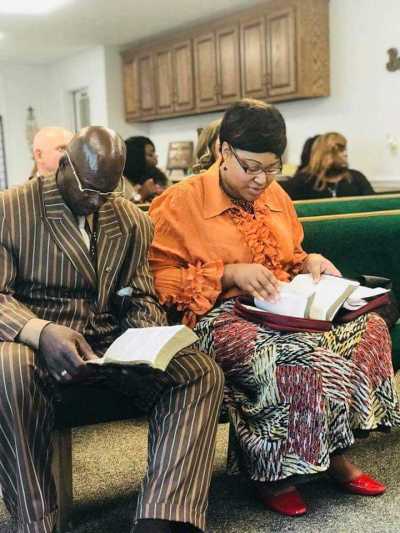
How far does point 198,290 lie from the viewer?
189 centimetres

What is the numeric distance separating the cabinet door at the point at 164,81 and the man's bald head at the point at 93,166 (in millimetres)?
5565

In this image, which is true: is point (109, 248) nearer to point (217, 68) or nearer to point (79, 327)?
point (79, 327)

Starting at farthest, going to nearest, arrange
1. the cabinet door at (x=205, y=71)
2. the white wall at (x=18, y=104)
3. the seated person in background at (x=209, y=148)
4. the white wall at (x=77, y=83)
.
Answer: the white wall at (x=18, y=104)
the white wall at (x=77, y=83)
the cabinet door at (x=205, y=71)
the seated person in background at (x=209, y=148)

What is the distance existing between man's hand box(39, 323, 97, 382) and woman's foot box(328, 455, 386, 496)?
31.0 inches

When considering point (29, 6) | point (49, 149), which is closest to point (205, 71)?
point (29, 6)

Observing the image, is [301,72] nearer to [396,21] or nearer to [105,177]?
[396,21]

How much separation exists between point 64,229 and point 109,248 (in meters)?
0.12

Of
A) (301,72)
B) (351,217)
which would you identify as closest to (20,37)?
(301,72)

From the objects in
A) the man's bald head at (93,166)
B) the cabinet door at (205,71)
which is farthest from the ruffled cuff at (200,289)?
the cabinet door at (205,71)

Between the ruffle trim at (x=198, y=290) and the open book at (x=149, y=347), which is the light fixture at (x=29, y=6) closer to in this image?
the ruffle trim at (x=198, y=290)

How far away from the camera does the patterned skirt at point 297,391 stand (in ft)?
5.50

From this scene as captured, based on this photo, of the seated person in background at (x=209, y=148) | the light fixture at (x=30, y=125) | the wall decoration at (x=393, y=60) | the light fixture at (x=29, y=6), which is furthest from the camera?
the light fixture at (x=30, y=125)

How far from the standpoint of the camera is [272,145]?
6.19 ft

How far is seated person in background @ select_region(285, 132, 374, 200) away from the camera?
13.0 feet
